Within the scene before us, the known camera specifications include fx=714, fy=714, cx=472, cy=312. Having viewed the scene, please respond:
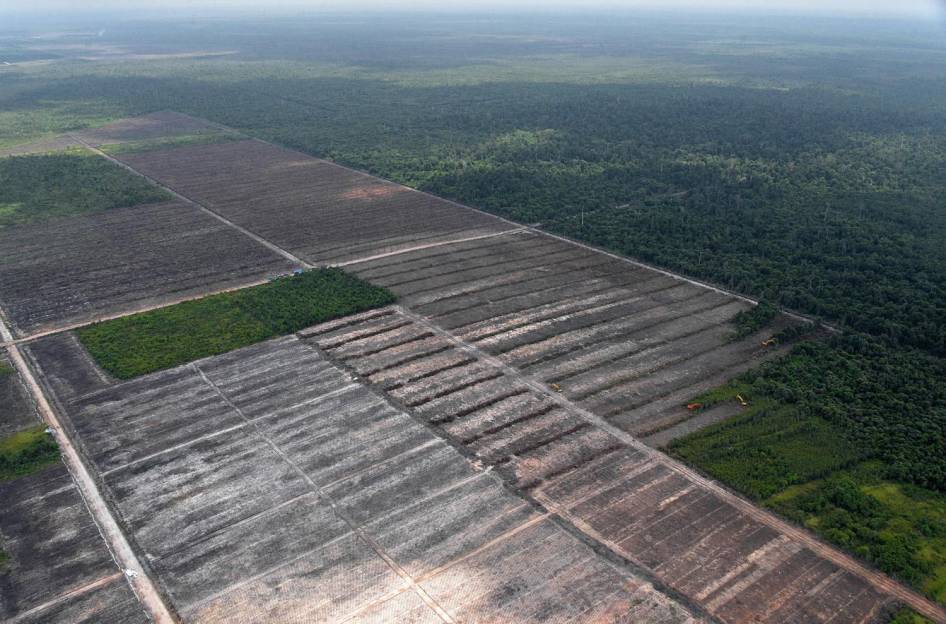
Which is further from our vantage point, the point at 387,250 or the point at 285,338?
the point at 387,250

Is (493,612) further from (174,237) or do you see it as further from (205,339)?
(174,237)

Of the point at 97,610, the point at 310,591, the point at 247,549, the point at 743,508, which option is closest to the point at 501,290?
the point at 743,508

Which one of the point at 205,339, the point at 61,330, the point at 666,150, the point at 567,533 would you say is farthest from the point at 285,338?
the point at 666,150

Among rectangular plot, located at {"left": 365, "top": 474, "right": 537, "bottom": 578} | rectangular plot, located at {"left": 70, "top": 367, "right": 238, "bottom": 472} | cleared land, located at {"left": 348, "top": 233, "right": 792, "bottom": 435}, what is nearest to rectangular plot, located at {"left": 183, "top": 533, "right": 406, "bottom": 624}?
rectangular plot, located at {"left": 365, "top": 474, "right": 537, "bottom": 578}

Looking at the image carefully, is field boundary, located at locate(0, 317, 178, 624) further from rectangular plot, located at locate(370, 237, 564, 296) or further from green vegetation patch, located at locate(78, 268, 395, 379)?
rectangular plot, located at locate(370, 237, 564, 296)

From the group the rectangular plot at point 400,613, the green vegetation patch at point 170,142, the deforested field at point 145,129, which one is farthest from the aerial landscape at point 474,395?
the deforested field at point 145,129

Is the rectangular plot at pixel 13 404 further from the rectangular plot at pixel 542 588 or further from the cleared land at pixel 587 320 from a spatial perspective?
the rectangular plot at pixel 542 588
